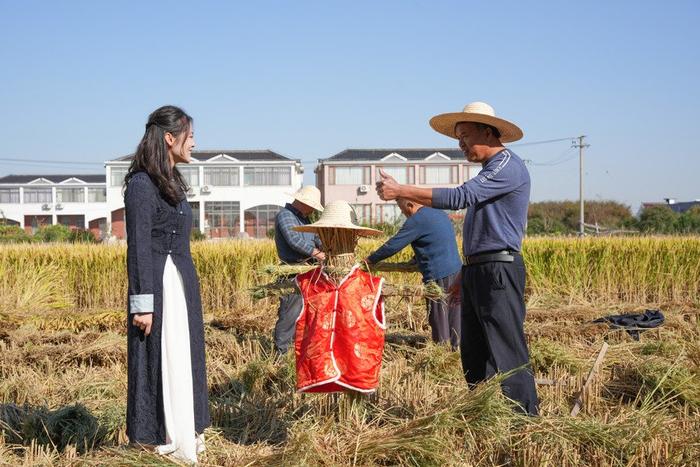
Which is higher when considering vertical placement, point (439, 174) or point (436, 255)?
point (439, 174)

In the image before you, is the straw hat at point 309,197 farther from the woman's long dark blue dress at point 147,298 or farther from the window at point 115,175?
the window at point 115,175

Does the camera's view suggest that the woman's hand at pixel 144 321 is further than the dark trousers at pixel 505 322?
No

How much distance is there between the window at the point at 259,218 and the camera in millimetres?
51312

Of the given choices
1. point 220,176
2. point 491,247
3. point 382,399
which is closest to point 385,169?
point 220,176

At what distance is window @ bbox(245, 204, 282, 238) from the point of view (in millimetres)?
51312

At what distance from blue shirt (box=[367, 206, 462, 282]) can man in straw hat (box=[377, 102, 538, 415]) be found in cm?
175

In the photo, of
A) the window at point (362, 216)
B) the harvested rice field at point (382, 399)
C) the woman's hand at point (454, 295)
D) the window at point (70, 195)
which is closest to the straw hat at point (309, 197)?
the window at point (362, 216)

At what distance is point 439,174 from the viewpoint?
50.9 meters

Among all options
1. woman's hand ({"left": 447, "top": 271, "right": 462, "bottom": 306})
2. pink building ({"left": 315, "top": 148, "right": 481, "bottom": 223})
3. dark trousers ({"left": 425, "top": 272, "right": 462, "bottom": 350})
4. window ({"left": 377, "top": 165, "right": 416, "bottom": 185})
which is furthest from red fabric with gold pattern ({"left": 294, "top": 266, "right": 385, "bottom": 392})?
window ({"left": 377, "top": 165, "right": 416, "bottom": 185})

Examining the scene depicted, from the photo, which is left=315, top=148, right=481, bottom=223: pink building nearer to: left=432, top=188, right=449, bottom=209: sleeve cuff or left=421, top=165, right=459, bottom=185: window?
left=421, top=165, right=459, bottom=185: window

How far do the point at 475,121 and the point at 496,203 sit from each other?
467mm

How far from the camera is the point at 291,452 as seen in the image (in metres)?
3.25

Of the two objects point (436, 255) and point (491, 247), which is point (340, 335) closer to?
point (491, 247)

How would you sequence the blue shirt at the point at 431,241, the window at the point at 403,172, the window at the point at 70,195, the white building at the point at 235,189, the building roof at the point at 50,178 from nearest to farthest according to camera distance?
the blue shirt at the point at 431,241 → the window at the point at 403,172 → the white building at the point at 235,189 → the window at the point at 70,195 → the building roof at the point at 50,178
